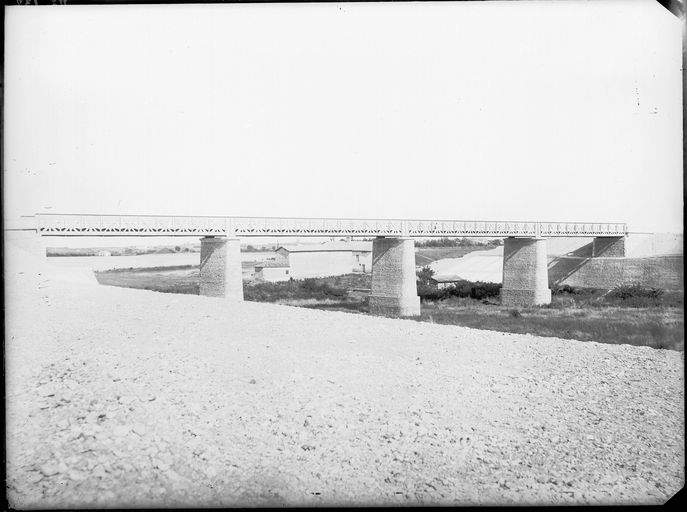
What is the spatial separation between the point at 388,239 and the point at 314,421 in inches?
662

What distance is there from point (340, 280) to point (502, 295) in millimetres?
9042

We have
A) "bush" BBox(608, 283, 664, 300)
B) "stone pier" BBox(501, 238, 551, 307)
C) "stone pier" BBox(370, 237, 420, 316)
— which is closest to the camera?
"stone pier" BBox(370, 237, 420, 316)

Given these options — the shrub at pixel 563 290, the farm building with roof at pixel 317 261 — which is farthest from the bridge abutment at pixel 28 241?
the shrub at pixel 563 290

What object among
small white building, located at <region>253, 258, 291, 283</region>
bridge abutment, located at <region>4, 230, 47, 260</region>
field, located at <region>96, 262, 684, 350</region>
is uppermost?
bridge abutment, located at <region>4, 230, 47, 260</region>

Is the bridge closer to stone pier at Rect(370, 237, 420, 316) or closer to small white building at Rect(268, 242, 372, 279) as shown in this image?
stone pier at Rect(370, 237, 420, 316)

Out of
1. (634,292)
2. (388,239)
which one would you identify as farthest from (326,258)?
(634,292)

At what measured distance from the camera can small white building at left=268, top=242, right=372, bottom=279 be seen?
28.7 metres

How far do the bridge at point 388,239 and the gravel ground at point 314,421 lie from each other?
7370 mm

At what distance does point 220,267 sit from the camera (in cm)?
1806

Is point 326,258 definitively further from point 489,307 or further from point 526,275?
point 526,275

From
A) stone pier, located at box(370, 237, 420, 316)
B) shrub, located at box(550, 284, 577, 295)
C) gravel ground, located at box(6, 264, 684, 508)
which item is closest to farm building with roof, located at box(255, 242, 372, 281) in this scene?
stone pier, located at box(370, 237, 420, 316)

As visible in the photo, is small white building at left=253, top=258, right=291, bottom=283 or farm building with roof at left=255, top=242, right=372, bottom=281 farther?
farm building with roof at left=255, top=242, right=372, bottom=281

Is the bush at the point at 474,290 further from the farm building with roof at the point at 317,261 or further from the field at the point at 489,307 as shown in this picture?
the farm building with roof at the point at 317,261

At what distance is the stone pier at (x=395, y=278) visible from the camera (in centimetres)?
2191
